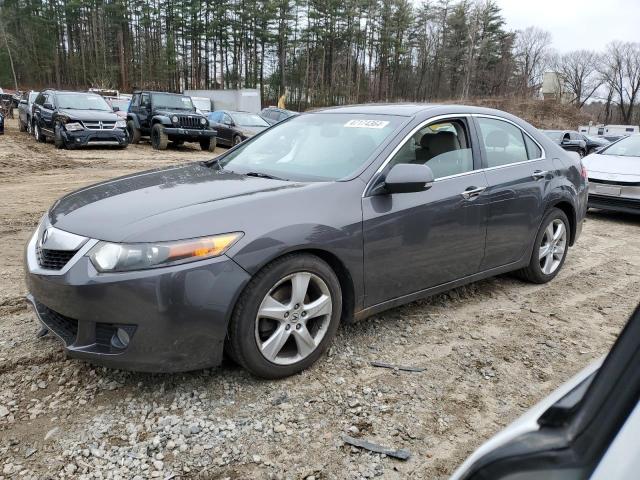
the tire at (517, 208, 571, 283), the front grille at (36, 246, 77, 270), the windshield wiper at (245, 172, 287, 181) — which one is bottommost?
the tire at (517, 208, 571, 283)

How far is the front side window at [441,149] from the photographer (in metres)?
3.43

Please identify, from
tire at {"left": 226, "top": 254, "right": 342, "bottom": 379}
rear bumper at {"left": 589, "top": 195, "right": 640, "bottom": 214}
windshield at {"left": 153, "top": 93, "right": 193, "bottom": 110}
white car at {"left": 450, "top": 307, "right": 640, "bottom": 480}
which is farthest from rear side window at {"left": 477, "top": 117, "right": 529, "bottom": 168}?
windshield at {"left": 153, "top": 93, "right": 193, "bottom": 110}

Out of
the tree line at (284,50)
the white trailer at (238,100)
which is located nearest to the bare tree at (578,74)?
the tree line at (284,50)

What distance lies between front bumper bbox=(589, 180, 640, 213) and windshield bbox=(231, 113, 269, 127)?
12.1 meters

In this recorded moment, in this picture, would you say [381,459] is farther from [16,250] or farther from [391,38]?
[391,38]

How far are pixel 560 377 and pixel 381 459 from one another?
1.38m

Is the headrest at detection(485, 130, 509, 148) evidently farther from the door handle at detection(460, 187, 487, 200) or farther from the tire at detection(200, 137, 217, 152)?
the tire at detection(200, 137, 217, 152)

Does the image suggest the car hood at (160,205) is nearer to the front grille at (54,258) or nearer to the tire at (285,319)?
the front grille at (54,258)

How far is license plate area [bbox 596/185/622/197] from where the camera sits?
7791 millimetres

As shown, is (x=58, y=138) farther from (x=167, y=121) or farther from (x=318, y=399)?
(x=318, y=399)

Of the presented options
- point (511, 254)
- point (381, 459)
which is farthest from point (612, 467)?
point (511, 254)

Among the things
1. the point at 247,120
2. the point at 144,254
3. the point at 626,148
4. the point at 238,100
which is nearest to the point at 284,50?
the point at 238,100

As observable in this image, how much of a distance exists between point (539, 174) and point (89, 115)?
1319 centimetres

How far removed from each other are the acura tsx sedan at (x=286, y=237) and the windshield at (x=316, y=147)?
0.01 m
